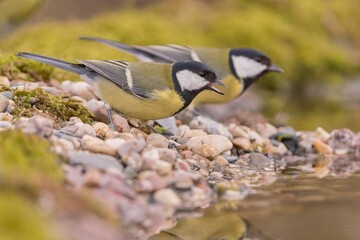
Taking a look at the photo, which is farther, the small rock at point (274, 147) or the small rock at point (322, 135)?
the small rock at point (322, 135)

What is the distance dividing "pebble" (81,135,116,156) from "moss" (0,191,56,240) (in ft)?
3.44

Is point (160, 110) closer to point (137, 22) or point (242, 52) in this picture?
point (242, 52)

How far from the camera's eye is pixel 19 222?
7.64 ft

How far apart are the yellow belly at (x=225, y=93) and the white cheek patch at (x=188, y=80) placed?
102 cm

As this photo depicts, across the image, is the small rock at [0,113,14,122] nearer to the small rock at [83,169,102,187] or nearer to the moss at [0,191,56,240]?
the small rock at [83,169,102,187]

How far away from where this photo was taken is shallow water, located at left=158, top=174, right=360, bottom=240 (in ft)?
9.96

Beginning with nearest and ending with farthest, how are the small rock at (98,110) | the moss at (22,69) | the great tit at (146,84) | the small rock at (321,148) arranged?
the great tit at (146,84)
the small rock at (98,110)
the moss at (22,69)
the small rock at (321,148)

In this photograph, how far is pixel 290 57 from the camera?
8.78 metres

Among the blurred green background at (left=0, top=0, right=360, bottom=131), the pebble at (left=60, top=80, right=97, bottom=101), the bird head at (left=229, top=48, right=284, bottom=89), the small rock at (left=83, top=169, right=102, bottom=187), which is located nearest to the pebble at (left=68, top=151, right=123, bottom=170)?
the small rock at (left=83, top=169, right=102, bottom=187)

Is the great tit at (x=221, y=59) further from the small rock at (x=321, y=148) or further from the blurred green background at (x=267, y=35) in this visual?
the blurred green background at (x=267, y=35)

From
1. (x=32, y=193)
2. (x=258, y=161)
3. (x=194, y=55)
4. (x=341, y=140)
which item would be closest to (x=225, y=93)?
(x=194, y=55)

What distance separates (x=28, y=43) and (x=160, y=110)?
8.45 ft

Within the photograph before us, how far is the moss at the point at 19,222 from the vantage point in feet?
7.45

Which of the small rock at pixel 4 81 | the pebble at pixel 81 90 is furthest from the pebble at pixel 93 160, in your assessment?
the pebble at pixel 81 90
